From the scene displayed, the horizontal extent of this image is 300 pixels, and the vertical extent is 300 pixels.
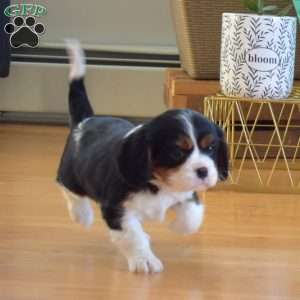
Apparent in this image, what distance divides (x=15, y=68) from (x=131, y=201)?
Result: 5.93ft

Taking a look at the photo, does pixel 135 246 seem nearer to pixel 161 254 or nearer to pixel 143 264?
pixel 143 264

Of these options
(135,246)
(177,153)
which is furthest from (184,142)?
(135,246)

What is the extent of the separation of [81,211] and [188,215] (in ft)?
0.90

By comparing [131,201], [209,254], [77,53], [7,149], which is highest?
[77,53]

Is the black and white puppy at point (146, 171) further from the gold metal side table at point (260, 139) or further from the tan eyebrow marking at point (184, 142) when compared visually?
the gold metal side table at point (260, 139)

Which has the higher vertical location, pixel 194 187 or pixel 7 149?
pixel 194 187

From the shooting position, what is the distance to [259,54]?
6.43 ft

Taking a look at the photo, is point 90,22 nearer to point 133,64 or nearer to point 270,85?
point 133,64

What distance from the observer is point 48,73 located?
10.3ft

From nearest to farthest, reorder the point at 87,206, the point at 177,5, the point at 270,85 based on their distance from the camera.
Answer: the point at 87,206 < the point at 270,85 < the point at 177,5

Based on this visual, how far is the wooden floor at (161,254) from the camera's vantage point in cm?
141

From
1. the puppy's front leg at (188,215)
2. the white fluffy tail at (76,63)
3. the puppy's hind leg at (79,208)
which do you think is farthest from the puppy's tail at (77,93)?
the puppy's front leg at (188,215)

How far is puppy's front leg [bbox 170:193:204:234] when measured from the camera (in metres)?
1.53

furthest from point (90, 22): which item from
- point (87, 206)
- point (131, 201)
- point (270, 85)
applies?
point (131, 201)
